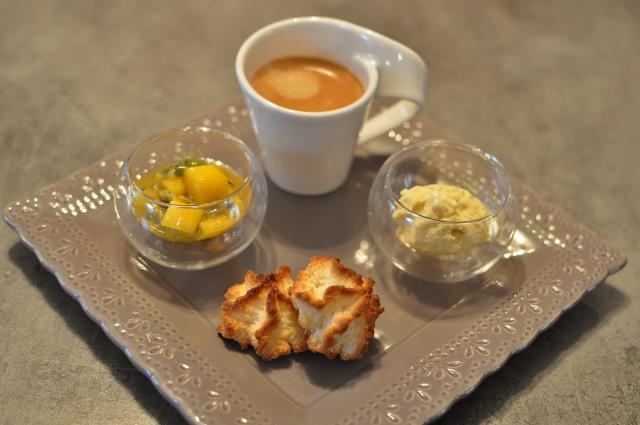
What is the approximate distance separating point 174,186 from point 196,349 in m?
0.31

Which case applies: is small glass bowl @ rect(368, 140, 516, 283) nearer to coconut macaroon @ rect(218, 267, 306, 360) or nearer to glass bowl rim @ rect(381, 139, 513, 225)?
glass bowl rim @ rect(381, 139, 513, 225)

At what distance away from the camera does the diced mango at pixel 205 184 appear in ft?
4.22

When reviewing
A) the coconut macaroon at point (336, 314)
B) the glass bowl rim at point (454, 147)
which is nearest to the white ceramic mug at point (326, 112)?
the glass bowl rim at point (454, 147)

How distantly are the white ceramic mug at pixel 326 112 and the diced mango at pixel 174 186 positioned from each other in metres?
0.23

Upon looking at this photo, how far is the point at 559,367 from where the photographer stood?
130 cm

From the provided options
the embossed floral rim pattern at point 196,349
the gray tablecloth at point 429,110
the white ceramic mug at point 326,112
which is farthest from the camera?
the white ceramic mug at point 326,112

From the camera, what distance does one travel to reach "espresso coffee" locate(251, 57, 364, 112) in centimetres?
147

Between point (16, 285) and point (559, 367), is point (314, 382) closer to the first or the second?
point (559, 367)

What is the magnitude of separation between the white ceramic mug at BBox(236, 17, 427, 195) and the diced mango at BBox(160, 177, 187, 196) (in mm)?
226

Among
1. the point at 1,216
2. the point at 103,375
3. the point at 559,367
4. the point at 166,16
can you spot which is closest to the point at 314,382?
the point at 103,375

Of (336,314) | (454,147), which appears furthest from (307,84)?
(336,314)

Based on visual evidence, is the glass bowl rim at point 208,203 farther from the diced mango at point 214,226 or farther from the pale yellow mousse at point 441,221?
the pale yellow mousse at point 441,221

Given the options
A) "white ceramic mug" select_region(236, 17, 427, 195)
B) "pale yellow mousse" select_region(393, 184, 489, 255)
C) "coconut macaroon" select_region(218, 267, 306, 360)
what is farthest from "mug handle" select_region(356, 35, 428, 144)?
"coconut macaroon" select_region(218, 267, 306, 360)

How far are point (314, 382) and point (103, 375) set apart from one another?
1.25ft
